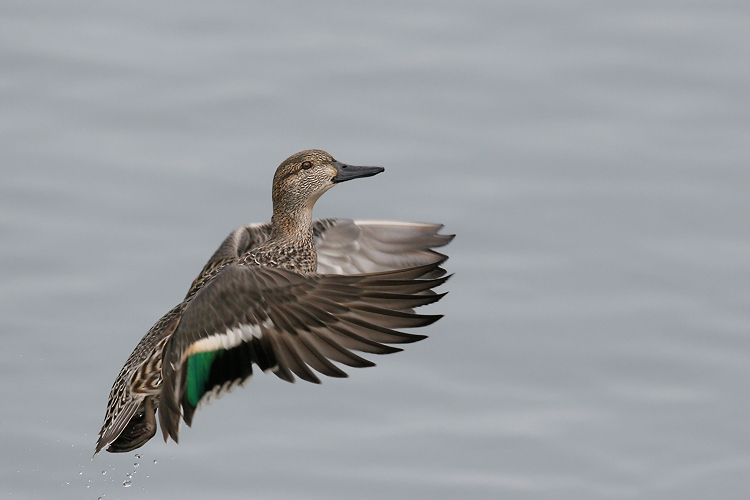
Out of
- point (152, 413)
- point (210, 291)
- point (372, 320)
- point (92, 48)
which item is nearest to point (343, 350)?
point (372, 320)

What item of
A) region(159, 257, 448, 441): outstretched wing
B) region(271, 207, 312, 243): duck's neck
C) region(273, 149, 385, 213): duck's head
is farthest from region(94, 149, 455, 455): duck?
region(273, 149, 385, 213): duck's head

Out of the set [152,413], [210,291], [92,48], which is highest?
[92,48]

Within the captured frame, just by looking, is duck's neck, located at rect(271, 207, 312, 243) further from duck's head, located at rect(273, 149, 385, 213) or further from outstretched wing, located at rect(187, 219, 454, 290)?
outstretched wing, located at rect(187, 219, 454, 290)

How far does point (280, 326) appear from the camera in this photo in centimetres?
693

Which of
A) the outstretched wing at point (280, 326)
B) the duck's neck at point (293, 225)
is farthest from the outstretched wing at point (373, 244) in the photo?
the outstretched wing at point (280, 326)

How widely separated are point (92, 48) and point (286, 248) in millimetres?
4394

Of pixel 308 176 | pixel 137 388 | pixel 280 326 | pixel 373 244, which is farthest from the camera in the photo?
pixel 373 244

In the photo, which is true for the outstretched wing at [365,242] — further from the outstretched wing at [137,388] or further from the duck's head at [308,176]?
the outstretched wing at [137,388]

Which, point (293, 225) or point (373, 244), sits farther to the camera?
point (373, 244)

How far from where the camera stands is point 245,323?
6.98 metres

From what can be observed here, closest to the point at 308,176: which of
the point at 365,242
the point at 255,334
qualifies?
the point at 365,242

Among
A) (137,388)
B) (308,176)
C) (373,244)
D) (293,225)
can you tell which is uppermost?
(308,176)

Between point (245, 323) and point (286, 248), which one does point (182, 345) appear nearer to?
point (245, 323)

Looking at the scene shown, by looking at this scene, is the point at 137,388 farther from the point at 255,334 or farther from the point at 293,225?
the point at 293,225
